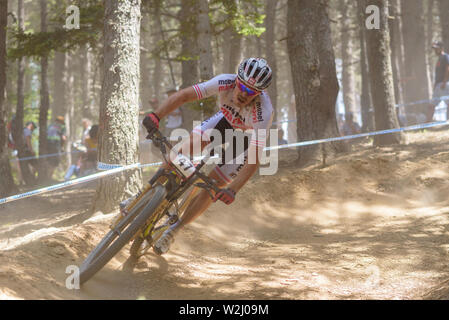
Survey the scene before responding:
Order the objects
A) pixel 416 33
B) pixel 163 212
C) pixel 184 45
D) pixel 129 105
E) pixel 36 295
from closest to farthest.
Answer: pixel 36 295
pixel 163 212
pixel 129 105
pixel 184 45
pixel 416 33

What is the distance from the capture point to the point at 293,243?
686 cm

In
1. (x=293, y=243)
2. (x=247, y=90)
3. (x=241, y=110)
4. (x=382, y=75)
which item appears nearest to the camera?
(x=247, y=90)

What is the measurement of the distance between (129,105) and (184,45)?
771 cm

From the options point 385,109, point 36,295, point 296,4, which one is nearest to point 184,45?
point 296,4

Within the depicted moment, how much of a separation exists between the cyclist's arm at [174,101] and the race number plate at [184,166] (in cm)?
55

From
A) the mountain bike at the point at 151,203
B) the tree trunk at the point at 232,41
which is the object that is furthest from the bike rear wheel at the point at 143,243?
the tree trunk at the point at 232,41

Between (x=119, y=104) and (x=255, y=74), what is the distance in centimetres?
313

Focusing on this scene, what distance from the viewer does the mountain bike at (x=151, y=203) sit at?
442cm

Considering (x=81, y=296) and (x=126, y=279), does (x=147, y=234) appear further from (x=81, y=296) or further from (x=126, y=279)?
(x=81, y=296)

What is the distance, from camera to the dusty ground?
183 inches

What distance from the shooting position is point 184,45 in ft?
48.5

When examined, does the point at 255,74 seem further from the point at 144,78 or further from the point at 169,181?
the point at 144,78

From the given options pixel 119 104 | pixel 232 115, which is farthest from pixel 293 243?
pixel 119 104
